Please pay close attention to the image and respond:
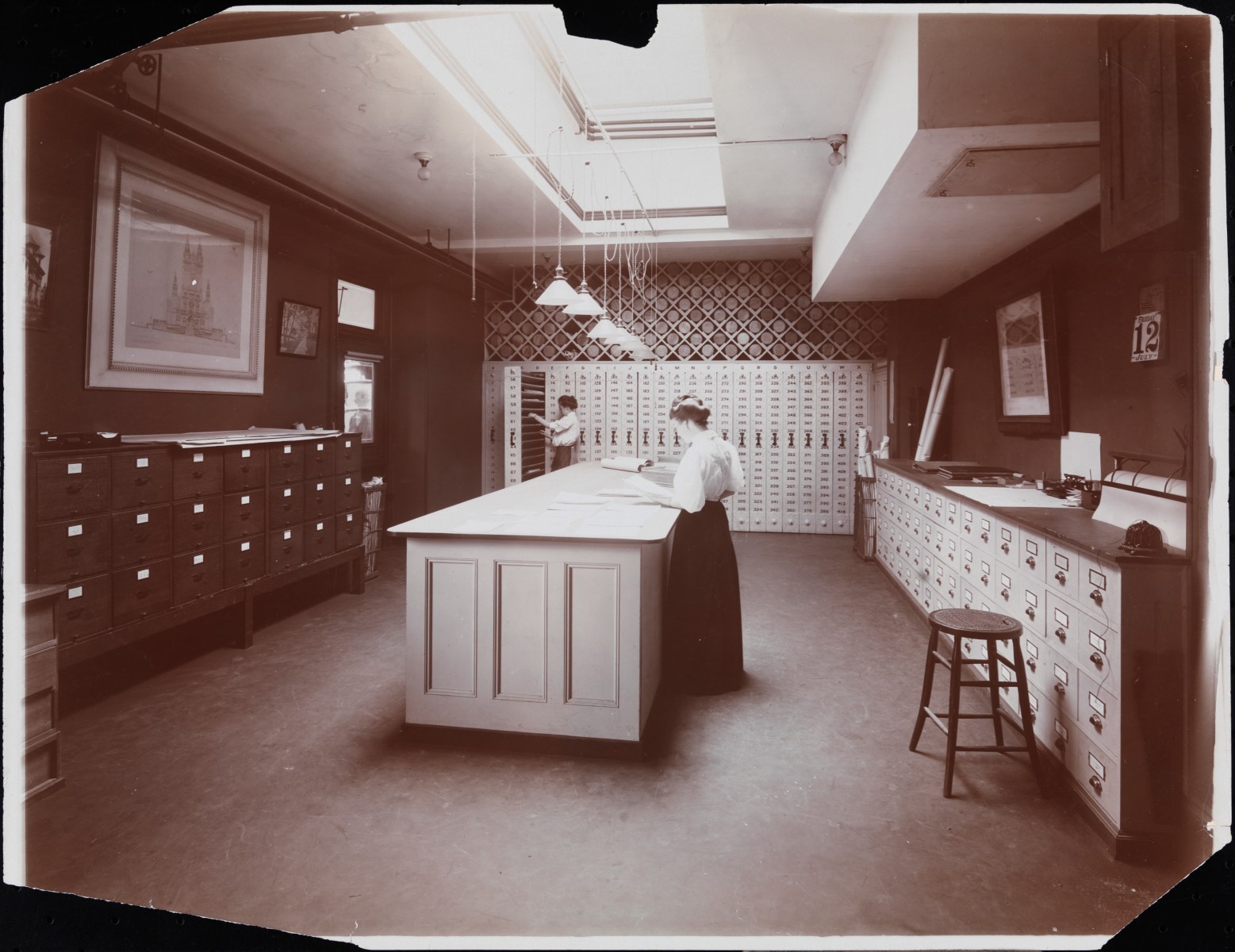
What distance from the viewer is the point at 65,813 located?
1771 millimetres

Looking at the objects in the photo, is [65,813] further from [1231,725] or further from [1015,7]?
[1015,7]

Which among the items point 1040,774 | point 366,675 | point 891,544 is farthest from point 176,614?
point 891,544

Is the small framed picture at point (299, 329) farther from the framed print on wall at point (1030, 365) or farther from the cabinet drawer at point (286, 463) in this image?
the framed print on wall at point (1030, 365)

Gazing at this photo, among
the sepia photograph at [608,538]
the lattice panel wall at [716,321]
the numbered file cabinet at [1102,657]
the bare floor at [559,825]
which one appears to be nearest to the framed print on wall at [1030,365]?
the sepia photograph at [608,538]

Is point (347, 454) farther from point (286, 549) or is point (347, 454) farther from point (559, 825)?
point (559, 825)

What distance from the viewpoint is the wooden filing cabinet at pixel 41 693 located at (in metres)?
1.80

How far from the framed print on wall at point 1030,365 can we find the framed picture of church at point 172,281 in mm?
3955

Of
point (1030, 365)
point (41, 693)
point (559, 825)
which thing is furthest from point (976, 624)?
point (41, 693)

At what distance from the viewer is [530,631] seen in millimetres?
2152

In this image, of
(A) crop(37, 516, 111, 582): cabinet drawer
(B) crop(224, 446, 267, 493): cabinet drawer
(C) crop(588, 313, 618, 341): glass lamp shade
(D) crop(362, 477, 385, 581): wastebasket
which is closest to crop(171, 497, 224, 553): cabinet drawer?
(B) crop(224, 446, 267, 493): cabinet drawer

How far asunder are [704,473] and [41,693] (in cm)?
212

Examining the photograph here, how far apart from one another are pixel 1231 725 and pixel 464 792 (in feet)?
5.84

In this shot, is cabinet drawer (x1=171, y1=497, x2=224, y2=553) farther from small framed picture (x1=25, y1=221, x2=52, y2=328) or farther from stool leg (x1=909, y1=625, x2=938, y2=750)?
stool leg (x1=909, y1=625, x2=938, y2=750)

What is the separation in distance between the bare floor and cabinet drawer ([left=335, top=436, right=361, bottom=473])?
1468 mm
